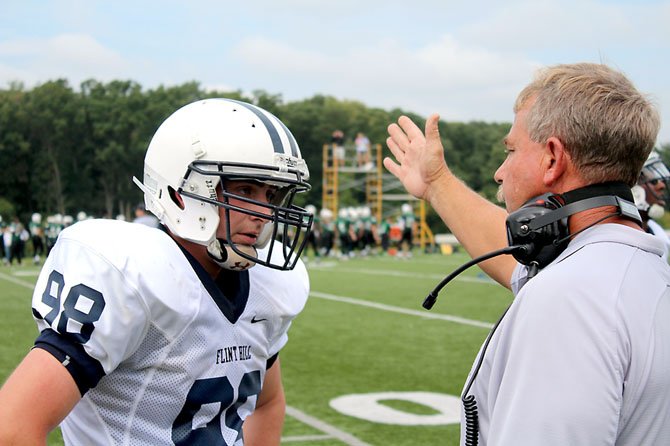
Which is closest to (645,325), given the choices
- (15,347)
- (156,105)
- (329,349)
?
(329,349)

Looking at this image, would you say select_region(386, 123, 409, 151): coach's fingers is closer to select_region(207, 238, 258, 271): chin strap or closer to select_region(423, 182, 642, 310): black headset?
select_region(207, 238, 258, 271): chin strap

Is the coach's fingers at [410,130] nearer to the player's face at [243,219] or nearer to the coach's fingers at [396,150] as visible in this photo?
the coach's fingers at [396,150]

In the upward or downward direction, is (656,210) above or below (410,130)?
below

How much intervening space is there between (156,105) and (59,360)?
54.6 m

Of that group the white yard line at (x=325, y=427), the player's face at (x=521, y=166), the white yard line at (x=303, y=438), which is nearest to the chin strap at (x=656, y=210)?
the white yard line at (x=325, y=427)

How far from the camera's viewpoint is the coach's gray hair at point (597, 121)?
5.04 feet

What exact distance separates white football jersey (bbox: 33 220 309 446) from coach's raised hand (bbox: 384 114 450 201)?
2.42ft

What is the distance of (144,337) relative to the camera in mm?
1909

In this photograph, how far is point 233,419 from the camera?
215 cm

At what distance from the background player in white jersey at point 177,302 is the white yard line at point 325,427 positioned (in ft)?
8.09

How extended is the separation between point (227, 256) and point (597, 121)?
1.00 meters

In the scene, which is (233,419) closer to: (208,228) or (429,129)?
(208,228)

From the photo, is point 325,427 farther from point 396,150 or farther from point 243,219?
point 243,219

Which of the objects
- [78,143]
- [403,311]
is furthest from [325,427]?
[78,143]
